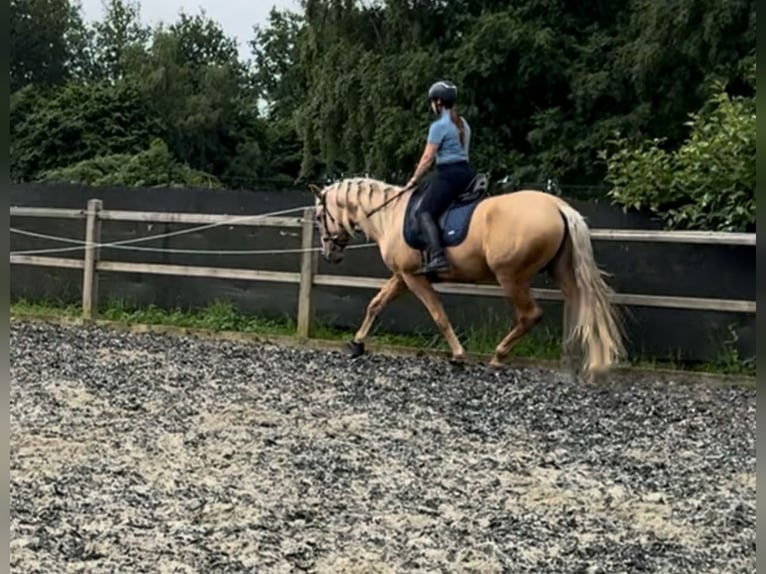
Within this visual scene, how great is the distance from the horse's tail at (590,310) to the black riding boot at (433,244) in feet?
2.78

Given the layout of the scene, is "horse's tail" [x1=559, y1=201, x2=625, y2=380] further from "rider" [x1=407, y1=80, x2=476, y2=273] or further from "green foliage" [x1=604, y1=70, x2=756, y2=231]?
"green foliage" [x1=604, y1=70, x2=756, y2=231]

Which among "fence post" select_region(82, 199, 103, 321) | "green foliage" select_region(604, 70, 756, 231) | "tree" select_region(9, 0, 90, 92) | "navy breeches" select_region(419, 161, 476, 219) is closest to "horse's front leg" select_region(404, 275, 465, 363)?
"navy breeches" select_region(419, 161, 476, 219)

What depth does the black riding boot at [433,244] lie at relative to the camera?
627 centimetres

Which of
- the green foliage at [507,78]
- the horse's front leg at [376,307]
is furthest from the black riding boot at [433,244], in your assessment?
the green foliage at [507,78]

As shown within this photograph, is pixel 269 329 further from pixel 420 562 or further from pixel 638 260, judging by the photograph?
pixel 420 562

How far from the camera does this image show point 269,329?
8094mm

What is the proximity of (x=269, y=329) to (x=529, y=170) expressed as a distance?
8805 mm

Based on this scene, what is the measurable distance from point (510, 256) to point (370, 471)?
2.60 m

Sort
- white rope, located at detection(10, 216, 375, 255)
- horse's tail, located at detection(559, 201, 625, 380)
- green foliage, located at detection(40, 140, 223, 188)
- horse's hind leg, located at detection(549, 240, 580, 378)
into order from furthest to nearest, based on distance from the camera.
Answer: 1. green foliage, located at detection(40, 140, 223, 188)
2. white rope, located at detection(10, 216, 375, 255)
3. horse's hind leg, located at detection(549, 240, 580, 378)
4. horse's tail, located at detection(559, 201, 625, 380)

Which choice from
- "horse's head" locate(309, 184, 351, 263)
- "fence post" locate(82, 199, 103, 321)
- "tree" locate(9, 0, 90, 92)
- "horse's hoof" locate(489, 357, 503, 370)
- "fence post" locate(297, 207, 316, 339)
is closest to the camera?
"horse's hoof" locate(489, 357, 503, 370)

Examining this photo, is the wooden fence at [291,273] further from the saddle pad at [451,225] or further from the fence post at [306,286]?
the saddle pad at [451,225]

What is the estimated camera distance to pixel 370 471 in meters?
3.81

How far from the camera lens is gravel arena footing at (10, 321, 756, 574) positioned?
2895 millimetres

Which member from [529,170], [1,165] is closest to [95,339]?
[1,165]
